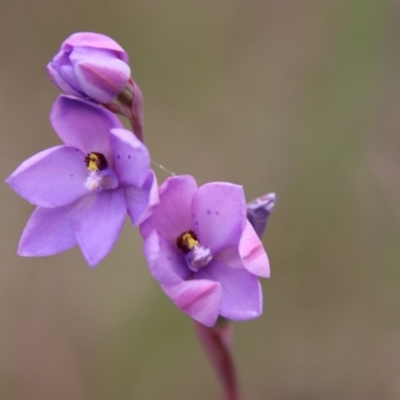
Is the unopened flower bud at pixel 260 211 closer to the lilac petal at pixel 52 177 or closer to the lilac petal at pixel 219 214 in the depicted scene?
the lilac petal at pixel 219 214

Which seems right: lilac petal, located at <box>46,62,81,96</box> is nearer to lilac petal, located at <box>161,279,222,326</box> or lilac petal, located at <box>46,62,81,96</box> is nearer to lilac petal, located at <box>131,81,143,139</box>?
lilac petal, located at <box>131,81,143,139</box>

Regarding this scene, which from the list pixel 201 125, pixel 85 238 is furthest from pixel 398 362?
pixel 85 238

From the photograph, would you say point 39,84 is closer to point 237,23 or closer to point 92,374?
point 237,23

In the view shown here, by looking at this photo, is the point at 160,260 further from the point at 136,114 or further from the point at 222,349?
the point at 222,349

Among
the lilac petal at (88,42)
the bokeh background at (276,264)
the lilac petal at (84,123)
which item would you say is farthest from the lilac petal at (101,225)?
the bokeh background at (276,264)

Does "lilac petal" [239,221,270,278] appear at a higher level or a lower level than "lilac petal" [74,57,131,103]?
lower

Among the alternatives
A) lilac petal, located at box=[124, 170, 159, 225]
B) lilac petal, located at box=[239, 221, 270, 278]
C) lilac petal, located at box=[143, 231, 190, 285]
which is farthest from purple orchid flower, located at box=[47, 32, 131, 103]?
lilac petal, located at box=[239, 221, 270, 278]
